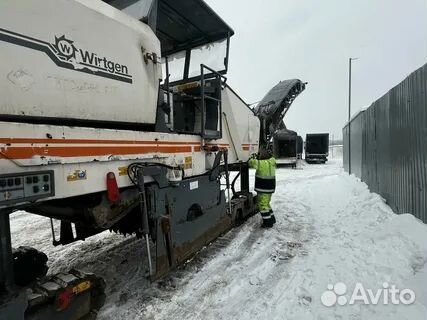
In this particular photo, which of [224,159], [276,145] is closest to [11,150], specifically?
[224,159]

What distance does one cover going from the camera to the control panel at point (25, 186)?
77.8 inches

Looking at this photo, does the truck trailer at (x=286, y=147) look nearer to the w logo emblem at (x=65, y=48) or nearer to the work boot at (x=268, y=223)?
the work boot at (x=268, y=223)

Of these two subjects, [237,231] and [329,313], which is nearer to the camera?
[329,313]

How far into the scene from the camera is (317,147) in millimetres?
26562

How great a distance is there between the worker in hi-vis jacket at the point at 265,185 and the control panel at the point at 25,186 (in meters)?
4.56

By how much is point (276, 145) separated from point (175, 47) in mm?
16561

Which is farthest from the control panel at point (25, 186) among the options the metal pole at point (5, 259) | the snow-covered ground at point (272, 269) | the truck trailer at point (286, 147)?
the truck trailer at point (286, 147)

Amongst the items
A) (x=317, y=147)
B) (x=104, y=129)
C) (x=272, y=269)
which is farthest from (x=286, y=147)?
(x=104, y=129)

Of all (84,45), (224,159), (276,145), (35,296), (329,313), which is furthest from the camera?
(276,145)

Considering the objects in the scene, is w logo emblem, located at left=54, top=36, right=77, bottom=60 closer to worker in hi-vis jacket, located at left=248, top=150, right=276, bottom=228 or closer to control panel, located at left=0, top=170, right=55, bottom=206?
control panel, located at left=0, top=170, right=55, bottom=206

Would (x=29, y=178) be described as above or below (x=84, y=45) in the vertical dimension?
below

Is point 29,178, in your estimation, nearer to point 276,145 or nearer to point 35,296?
point 35,296

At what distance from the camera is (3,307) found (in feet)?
6.77

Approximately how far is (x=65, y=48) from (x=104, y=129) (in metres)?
0.71
